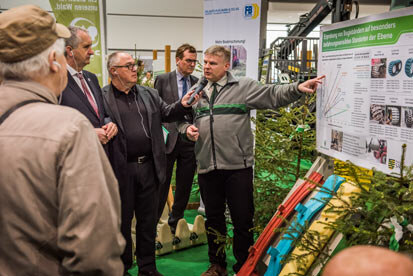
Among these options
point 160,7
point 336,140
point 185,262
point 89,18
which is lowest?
point 185,262

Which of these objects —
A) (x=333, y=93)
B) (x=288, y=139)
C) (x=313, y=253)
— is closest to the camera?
(x=313, y=253)

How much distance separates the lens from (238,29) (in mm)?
3826

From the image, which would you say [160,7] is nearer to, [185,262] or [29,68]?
[185,262]

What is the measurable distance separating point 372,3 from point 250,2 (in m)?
5.37

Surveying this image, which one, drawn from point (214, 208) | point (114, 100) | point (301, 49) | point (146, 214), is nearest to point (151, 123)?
point (114, 100)

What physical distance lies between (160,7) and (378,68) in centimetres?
593

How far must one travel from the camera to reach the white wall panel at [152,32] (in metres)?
7.31

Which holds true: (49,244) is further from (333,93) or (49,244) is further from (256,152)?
(256,152)

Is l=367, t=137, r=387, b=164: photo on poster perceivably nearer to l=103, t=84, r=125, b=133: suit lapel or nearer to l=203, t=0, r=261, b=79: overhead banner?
l=103, t=84, r=125, b=133: suit lapel

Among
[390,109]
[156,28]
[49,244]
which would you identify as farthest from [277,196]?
[156,28]

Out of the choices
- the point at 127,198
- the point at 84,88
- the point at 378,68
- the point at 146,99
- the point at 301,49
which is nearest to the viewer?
the point at 378,68

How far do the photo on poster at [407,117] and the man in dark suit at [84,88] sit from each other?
164 cm

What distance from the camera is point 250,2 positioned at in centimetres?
371

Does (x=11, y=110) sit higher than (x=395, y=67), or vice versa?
(x=395, y=67)
